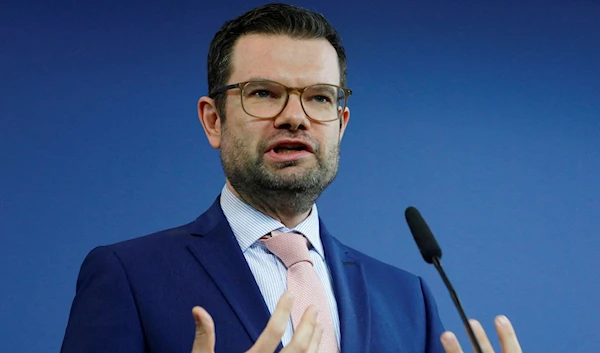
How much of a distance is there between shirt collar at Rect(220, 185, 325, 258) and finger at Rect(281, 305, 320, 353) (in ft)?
1.25

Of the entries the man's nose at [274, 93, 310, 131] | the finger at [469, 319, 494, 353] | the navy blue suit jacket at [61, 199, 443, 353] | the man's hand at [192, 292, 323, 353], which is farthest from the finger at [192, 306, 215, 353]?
the man's nose at [274, 93, 310, 131]

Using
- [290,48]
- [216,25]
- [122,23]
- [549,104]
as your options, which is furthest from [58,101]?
[549,104]

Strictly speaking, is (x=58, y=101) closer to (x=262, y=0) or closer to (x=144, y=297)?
(x=262, y=0)

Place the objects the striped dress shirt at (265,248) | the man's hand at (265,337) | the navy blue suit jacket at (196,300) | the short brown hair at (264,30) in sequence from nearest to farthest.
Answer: the man's hand at (265,337)
the navy blue suit jacket at (196,300)
the striped dress shirt at (265,248)
the short brown hair at (264,30)

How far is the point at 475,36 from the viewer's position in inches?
104

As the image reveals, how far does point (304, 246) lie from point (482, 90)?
1381 millimetres

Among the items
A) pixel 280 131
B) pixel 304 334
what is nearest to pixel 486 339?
pixel 304 334

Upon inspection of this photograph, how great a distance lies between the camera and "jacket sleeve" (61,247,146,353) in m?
1.23

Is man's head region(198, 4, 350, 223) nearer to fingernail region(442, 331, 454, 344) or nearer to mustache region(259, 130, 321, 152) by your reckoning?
mustache region(259, 130, 321, 152)

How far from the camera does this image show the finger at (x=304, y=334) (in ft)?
3.26

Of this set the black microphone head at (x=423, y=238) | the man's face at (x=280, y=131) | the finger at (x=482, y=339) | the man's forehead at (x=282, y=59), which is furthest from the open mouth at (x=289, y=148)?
the finger at (x=482, y=339)

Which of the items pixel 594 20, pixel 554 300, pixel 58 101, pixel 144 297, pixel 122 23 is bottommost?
pixel 554 300

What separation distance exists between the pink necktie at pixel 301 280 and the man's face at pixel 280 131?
9 cm

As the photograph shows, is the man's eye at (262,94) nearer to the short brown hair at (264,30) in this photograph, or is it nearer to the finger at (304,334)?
the short brown hair at (264,30)
